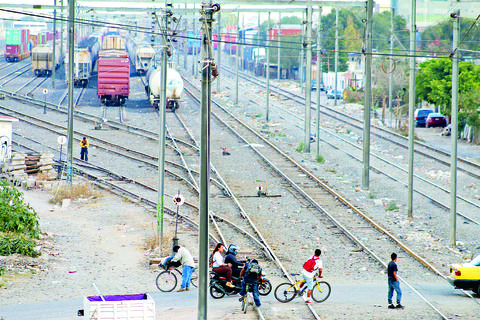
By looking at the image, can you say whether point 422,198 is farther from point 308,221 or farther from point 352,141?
point 352,141

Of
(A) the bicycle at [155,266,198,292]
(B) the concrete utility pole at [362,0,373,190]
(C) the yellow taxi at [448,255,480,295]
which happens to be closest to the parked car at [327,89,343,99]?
(B) the concrete utility pole at [362,0,373,190]

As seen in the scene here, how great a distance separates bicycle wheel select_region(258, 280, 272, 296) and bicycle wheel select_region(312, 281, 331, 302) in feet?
3.31

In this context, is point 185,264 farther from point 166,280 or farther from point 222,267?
point 222,267

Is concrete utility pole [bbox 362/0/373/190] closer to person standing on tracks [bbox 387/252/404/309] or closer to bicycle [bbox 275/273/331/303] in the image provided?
bicycle [bbox 275/273/331/303]

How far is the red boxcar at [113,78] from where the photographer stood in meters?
48.2

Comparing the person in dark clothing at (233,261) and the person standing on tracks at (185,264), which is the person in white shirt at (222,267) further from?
the person standing on tracks at (185,264)

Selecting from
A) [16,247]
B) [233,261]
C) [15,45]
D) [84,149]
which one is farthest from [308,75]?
[15,45]

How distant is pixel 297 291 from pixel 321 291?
0.55m

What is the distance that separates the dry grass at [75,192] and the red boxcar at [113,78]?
21861 millimetres

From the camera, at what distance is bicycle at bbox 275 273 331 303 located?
49.4 ft

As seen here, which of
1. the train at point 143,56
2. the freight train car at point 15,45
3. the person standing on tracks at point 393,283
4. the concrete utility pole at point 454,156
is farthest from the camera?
the freight train car at point 15,45

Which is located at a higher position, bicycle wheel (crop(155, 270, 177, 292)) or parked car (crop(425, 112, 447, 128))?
parked car (crop(425, 112, 447, 128))

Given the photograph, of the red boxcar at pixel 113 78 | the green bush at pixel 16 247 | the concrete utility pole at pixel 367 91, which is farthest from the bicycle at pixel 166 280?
the red boxcar at pixel 113 78

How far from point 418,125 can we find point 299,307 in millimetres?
38506
